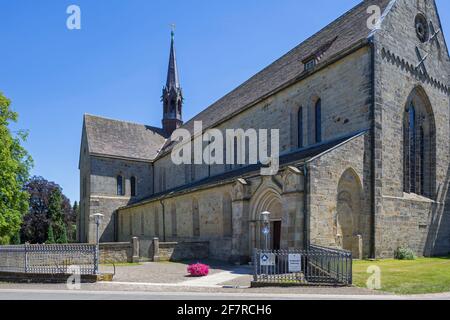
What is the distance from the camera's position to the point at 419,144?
73.0 feet

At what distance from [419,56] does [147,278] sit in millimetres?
18751

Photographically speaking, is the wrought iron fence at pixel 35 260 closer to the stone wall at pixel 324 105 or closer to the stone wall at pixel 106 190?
the stone wall at pixel 324 105

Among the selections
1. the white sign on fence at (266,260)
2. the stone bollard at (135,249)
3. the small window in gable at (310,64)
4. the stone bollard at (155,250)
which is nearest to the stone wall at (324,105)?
the small window in gable at (310,64)

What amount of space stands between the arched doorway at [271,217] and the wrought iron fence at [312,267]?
5.41 m

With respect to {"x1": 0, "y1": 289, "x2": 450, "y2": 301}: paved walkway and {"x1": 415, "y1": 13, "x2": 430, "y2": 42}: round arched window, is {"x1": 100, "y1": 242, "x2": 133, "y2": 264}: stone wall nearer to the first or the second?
{"x1": 0, "y1": 289, "x2": 450, "y2": 301}: paved walkway

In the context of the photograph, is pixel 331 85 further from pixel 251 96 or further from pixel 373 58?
pixel 251 96

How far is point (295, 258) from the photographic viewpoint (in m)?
13.6

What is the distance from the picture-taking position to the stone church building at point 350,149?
55.8 ft

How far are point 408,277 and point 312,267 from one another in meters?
3.19

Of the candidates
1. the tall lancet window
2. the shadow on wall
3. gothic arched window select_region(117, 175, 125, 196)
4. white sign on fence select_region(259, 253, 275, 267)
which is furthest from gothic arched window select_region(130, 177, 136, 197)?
white sign on fence select_region(259, 253, 275, 267)

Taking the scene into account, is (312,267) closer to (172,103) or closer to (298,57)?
(298,57)

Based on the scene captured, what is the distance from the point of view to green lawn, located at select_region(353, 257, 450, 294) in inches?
452

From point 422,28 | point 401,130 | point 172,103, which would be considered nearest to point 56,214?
point 172,103

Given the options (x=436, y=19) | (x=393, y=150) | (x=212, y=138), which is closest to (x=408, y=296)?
(x=393, y=150)
